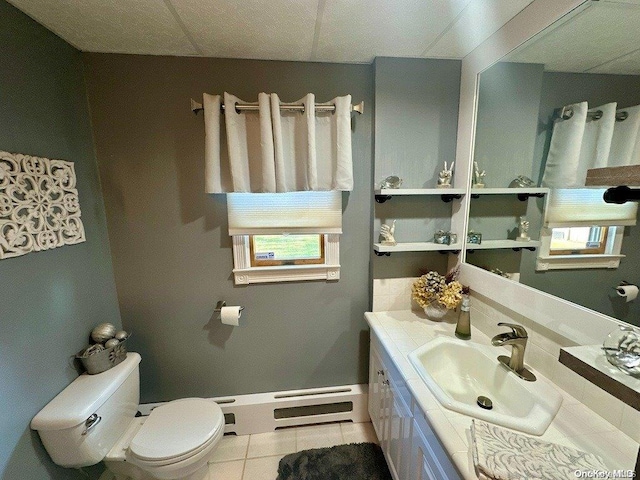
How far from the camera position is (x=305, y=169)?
144 centimetres

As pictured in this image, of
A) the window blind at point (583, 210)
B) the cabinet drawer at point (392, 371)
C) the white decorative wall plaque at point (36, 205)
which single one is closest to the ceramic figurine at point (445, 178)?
the window blind at point (583, 210)

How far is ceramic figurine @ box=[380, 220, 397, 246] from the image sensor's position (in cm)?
153

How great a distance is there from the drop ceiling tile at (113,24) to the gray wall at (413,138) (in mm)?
1055

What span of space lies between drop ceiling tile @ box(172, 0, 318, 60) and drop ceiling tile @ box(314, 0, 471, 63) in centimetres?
9

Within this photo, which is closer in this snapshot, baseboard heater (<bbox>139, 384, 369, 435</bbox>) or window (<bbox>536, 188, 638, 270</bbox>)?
window (<bbox>536, 188, 638, 270</bbox>)

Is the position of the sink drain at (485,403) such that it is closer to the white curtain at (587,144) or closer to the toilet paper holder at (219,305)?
the white curtain at (587,144)

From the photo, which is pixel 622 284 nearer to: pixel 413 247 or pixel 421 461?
pixel 413 247

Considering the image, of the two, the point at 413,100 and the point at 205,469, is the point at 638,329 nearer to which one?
the point at 413,100

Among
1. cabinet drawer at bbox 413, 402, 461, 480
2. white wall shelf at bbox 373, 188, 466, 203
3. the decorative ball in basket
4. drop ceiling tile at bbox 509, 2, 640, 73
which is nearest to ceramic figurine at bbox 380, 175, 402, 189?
white wall shelf at bbox 373, 188, 466, 203

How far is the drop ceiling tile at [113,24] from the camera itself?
997mm

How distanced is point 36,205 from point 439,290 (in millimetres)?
1974

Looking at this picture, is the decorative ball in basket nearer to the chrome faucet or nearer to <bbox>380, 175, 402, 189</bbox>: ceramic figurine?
<bbox>380, 175, 402, 189</bbox>: ceramic figurine

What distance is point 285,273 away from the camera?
1609 mm

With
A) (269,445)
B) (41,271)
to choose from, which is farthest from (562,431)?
(41,271)
